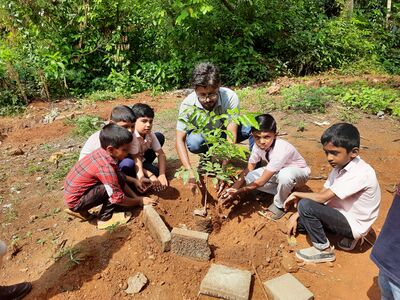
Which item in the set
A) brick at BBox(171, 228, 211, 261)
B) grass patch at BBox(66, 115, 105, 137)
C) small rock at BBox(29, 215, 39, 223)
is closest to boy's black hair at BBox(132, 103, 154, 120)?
brick at BBox(171, 228, 211, 261)

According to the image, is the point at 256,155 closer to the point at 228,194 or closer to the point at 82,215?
the point at 228,194

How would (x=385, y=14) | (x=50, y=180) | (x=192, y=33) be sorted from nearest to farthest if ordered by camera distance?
(x=50, y=180) → (x=192, y=33) → (x=385, y=14)

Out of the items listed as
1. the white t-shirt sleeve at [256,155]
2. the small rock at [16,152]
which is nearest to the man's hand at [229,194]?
the white t-shirt sleeve at [256,155]

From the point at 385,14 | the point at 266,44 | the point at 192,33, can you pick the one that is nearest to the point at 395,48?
Result: the point at 385,14

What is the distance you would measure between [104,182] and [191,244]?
98 cm

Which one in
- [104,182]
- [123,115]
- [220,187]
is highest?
[123,115]

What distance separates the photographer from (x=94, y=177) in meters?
3.05

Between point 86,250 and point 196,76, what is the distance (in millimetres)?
1945

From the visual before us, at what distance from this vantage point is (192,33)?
919cm

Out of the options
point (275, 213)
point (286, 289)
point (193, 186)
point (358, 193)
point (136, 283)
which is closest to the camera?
point (286, 289)

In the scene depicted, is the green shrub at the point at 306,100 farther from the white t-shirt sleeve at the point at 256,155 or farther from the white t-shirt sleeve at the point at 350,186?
the white t-shirt sleeve at the point at 350,186

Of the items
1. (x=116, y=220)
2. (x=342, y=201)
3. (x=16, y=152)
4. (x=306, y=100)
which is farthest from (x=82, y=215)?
(x=306, y=100)

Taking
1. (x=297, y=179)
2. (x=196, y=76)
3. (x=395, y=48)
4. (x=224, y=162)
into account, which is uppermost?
(x=196, y=76)

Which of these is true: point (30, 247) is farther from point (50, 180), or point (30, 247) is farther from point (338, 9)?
point (338, 9)
